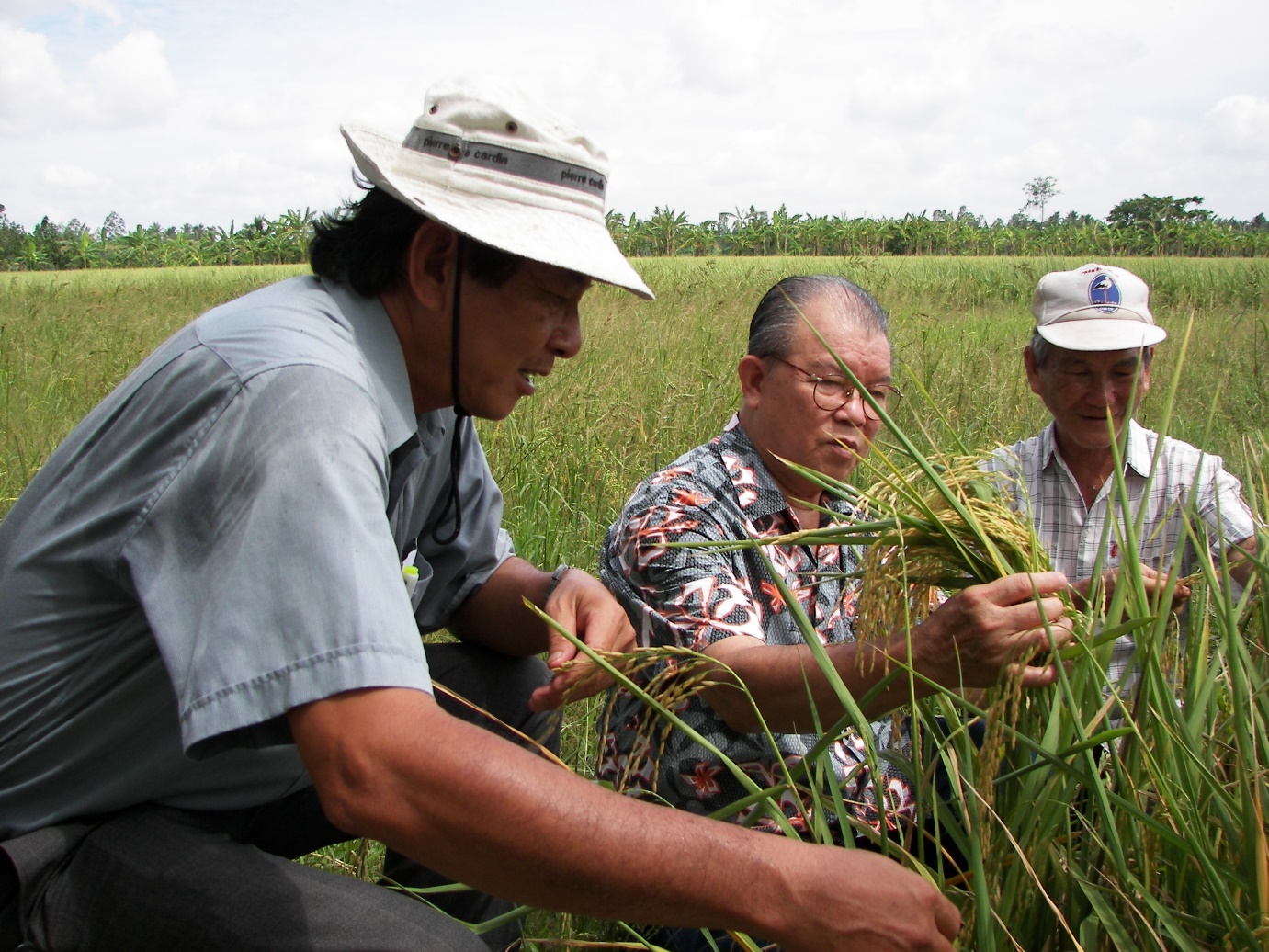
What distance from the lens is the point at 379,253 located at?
5.85 ft

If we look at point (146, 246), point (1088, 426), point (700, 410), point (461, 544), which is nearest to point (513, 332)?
point (461, 544)

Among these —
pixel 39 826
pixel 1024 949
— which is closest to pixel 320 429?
pixel 39 826

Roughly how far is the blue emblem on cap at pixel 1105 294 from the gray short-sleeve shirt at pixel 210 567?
6.21ft

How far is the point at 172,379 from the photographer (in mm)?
1463

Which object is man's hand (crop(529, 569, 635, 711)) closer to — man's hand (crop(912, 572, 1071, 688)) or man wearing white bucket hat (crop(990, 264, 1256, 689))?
man's hand (crop(912, 572, 1071, 688))

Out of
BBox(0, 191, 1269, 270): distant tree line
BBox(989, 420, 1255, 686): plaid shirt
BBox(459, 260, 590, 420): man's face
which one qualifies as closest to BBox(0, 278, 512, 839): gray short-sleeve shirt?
BBox(459, 260, 590, 420): man's face

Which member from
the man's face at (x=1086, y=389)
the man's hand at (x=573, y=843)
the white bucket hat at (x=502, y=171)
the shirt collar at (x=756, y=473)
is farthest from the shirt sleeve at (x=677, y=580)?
the man's face at (x=1086, y=389)

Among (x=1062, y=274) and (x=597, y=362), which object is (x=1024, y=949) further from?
(x=597, y=362)

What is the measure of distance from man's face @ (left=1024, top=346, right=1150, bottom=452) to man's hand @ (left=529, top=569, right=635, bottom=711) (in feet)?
4.73

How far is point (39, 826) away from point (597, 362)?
181 inches

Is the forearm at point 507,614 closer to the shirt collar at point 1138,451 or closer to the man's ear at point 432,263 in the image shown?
the man's ear at point 432,263

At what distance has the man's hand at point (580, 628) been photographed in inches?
69.7

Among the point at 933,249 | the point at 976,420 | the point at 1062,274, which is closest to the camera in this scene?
the point at 1062,274

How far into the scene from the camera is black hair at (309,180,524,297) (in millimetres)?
1706
